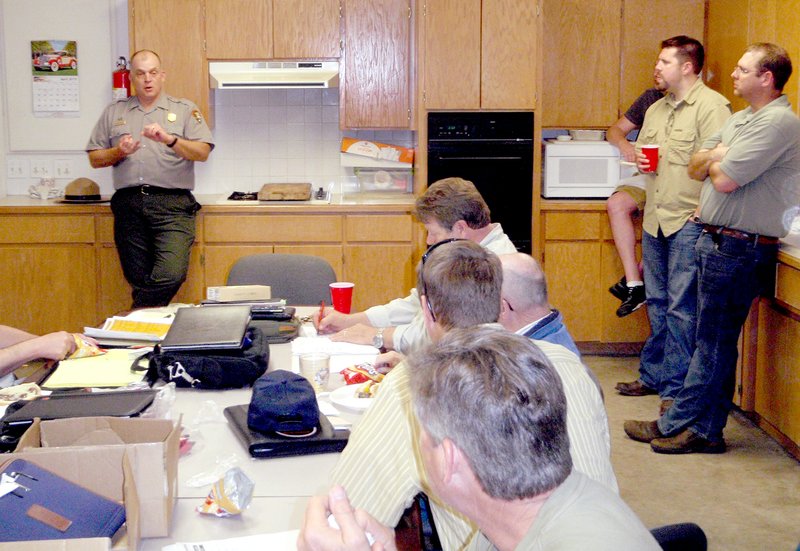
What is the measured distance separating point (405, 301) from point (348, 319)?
0.92ft

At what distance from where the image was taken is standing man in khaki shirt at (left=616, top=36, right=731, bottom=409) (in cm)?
477

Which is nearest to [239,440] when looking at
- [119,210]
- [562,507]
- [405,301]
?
[562,507]

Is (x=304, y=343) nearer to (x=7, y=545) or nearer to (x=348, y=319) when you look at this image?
(x=348, y=319)

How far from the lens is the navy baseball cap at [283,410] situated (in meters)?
2.26

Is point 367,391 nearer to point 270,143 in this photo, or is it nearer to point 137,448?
point 137,448

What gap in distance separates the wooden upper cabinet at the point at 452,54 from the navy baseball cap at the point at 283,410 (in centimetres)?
383

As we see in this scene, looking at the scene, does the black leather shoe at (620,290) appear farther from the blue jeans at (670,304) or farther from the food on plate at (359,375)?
the food on plate at (359,375)

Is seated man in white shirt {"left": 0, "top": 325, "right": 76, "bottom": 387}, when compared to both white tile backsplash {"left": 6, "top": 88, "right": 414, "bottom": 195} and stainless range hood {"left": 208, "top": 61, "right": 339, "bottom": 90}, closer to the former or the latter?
stainless range hood {"left": 208, "top": 61, "right": 339, "bottom": 90}

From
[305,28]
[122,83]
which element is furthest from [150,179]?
[305,28]

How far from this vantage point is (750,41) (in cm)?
527

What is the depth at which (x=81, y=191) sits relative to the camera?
5.95 m

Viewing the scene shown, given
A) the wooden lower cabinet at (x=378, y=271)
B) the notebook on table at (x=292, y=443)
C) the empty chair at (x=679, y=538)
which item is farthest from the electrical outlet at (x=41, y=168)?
the empty chair at (x=679, y=538)

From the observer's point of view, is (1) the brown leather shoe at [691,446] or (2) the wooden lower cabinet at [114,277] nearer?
(1) the brown leather shoe at [691,446]

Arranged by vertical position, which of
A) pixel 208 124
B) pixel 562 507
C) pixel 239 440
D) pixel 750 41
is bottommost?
pixel 239 440
